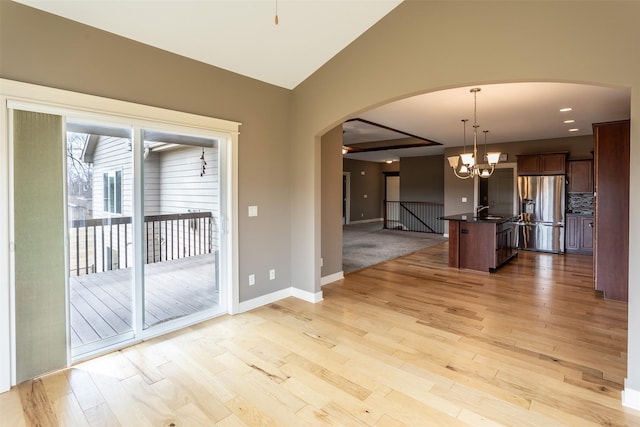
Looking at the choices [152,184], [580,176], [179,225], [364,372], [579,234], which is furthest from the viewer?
[580,176]

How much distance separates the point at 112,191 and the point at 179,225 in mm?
719

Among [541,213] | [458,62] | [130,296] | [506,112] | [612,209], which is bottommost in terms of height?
[130,296]

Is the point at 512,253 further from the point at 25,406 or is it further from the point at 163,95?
the point at 25,406

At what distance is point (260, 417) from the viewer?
1996 millimetres

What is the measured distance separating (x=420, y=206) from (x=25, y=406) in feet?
36.9

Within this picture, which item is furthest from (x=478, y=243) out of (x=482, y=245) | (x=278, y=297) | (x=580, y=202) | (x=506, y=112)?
(x=278, y=297)

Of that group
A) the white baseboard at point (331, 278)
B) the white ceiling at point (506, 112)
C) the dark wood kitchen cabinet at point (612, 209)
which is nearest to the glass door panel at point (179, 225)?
the white baseboard at point (331, 278)

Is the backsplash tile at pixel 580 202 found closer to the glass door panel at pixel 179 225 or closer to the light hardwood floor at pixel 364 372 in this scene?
the light hardwood floor at pixel 364 372

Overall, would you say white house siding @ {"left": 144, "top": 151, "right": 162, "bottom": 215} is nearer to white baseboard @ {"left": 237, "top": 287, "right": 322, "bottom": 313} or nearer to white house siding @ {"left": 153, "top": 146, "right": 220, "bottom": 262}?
white house siding @ {"left": 153, "top": 146, "right": 220, "bottom": 262}

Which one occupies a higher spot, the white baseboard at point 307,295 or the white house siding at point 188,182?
the white house siding at point 188,182

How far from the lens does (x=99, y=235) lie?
2814 mm

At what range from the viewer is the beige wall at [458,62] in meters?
2.12

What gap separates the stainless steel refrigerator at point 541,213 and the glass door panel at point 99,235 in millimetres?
7941

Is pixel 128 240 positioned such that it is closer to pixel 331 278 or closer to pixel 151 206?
pixel 151 206
